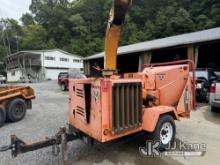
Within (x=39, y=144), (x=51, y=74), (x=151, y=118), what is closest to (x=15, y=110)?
(x=39, y=144)

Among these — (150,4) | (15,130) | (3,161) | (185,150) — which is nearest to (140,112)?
(185,150)

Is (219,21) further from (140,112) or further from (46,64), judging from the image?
(140,112)

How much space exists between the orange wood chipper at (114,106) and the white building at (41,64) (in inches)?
1510

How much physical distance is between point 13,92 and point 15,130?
162cm

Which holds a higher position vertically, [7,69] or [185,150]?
[7,69]

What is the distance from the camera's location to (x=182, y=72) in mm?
5543

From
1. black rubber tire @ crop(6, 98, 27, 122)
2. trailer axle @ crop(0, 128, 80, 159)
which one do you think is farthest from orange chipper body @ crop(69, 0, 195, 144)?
black rubber tire @ crop(6, 98, 27, 122)

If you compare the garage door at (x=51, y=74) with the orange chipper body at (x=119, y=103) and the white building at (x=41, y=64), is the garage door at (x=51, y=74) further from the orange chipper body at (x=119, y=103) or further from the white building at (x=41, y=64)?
the orange chipper body at (x=119, y=103)

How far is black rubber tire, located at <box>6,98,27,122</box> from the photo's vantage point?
7.36 metres

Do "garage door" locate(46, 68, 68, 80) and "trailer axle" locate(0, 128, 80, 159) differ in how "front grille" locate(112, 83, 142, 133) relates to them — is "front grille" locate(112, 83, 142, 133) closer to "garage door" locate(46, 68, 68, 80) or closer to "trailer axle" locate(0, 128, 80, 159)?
"trailer axle" locate(0, 128, 80, 159)

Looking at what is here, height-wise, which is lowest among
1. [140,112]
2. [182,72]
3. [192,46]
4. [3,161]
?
[3,161]

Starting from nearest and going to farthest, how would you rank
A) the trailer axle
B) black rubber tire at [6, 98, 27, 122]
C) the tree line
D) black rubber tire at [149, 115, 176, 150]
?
1. the trailer axle
2. black rubber tire at [149, 115, 176, 150]
3. black rubber tire at [6, 98, 27, 122]
4. the tree line

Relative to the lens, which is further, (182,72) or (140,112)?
(182,72)

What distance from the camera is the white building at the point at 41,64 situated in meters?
42.2
